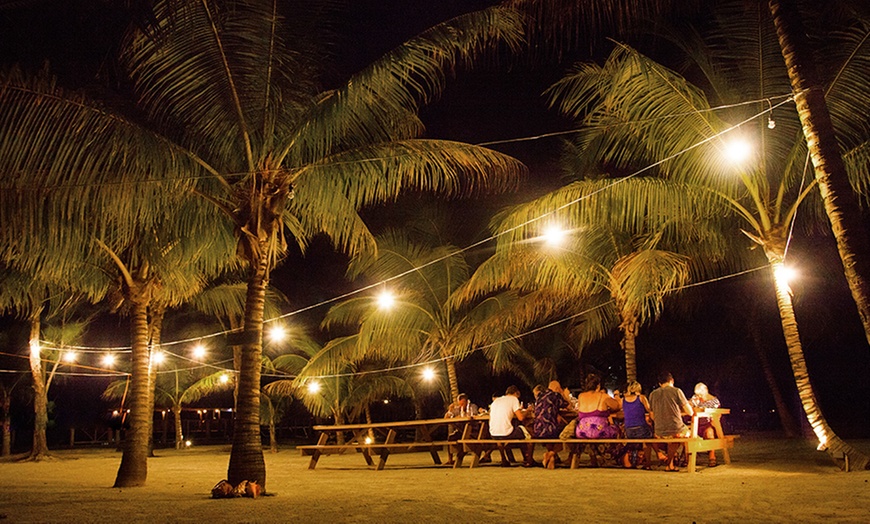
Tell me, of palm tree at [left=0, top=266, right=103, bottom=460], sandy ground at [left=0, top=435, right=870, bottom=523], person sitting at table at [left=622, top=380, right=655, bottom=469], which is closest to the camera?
sandy ground at [left=0, top=435, right=870, bottom=523]

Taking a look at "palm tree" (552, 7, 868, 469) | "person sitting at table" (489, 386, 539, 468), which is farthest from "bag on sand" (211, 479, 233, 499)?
"palm tree" (552, 7, 868, 469)

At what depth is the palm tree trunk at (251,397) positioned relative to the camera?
9180 mm

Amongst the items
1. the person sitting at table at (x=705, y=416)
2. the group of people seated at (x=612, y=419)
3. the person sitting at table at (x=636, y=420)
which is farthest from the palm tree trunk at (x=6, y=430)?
the person sitting at table at (x=705, y=416)

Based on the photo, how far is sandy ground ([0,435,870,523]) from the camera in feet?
21.7

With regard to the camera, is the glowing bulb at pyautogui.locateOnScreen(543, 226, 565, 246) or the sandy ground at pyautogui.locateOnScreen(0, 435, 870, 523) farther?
the glowing bulb at pyautogui.locateOnScreen(543, 226, 565, 246)

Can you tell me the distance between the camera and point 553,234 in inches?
535

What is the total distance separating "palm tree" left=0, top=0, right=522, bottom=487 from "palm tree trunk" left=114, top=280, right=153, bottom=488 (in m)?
1.60

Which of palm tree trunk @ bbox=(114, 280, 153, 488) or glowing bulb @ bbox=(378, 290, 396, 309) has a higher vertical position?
glowing bulb @ bbox=(378, 290, 396, 309)

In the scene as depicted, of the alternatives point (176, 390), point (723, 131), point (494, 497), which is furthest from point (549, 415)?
point (176, 390)

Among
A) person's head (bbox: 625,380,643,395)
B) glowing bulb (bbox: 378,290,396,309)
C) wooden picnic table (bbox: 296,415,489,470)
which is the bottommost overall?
wooden picnic table (bbox: 296,415,489,470)

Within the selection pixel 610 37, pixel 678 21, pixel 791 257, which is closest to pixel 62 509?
pixel 610 37

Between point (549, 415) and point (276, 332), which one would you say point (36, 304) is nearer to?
point (276, 332)

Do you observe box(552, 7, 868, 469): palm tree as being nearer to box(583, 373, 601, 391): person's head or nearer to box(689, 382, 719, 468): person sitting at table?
box(689, 382, 719, 468): person sitting at table

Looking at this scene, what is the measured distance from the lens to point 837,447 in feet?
33.4
